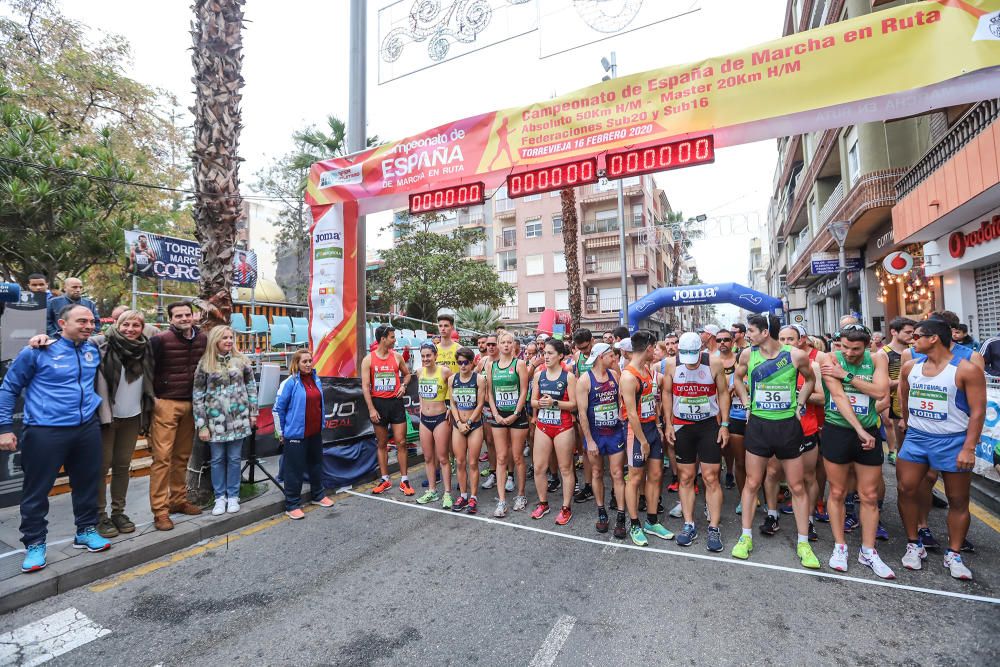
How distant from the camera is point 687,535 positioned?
4.59m

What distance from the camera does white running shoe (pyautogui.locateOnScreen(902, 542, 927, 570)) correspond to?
400 cm

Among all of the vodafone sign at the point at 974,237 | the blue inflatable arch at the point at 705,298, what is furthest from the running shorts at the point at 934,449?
the blue inflatable arch at the point at 705,298

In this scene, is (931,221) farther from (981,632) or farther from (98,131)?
(98,131)

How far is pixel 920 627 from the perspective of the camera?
3.18 metres

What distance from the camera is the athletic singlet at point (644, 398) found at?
4863 mm

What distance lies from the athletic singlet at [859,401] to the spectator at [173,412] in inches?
250

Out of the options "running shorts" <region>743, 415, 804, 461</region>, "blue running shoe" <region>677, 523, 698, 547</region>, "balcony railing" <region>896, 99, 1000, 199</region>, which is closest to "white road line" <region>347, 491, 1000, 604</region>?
"blue running shoe" <region>677, 523, 698, 547</region>

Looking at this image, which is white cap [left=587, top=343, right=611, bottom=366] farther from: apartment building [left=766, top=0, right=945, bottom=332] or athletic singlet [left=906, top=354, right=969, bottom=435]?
apartment building [left=766, top=0, right=945, bottom=332]

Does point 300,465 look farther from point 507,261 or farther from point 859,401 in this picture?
point 507,261

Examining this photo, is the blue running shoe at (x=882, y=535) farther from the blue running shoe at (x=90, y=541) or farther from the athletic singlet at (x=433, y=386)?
the blue running shoe at (x=90, y=541)

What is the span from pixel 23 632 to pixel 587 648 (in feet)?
12.4

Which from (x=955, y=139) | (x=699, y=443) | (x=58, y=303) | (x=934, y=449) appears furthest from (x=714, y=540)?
(x=955, y=139)

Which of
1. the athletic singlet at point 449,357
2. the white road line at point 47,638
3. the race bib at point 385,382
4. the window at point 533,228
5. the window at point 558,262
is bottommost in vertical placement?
the white road line at point 47,638

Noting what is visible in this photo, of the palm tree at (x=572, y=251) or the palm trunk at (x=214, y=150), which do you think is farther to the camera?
the palm tree at (x=572, y=251)
